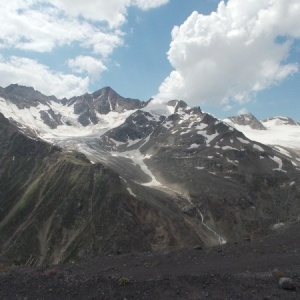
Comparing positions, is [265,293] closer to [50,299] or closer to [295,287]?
[295,287]

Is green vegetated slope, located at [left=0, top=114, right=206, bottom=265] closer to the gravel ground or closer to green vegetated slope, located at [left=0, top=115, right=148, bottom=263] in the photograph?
green vegetated slope, located at [left=0, top=115, right=148, bottom=263]

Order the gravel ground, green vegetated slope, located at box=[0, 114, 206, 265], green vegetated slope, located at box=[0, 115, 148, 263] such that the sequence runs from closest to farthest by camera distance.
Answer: the gravel ground, green vegetated slope, located at box=[0, 115, 148, 263], green vegetated slope, located at box=[0, 114, 206, 265]

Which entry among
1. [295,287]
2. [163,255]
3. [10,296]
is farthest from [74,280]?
[295,287]

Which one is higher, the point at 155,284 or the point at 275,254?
the point at 275,254

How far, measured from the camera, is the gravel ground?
24422 millimetres

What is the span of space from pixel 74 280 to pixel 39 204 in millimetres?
169637

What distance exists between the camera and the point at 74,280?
26.8 m

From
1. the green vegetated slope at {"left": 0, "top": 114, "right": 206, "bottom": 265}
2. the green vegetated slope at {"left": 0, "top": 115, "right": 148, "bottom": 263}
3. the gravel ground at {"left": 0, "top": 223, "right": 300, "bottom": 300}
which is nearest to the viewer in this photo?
the gravel ground at {"left": 0, "top": 223, "right": 300, "bottom": 300}

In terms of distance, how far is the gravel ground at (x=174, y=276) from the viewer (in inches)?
961

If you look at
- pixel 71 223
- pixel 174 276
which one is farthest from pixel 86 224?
pixel 174 276

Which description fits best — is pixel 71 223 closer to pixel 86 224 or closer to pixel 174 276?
pixel 86 224

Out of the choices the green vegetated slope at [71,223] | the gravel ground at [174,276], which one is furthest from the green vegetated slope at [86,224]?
the gravel ground at [174,276]

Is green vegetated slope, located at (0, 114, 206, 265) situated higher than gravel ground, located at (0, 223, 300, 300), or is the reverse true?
green vegetated slope, located at (0, 114, 206, 265)

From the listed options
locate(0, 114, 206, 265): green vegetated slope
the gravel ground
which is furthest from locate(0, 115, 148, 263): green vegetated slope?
the gravel ground
